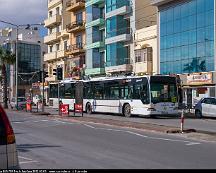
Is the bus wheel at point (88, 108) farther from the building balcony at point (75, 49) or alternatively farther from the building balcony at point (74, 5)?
the building balcony at point (74, 5)

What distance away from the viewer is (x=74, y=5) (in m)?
72.4

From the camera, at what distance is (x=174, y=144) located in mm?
16141

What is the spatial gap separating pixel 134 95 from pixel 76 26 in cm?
4046

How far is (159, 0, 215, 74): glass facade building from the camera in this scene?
41844mm

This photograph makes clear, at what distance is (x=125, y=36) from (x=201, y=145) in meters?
40.0

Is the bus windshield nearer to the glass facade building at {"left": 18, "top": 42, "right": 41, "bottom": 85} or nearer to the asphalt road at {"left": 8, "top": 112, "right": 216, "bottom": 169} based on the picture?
the asphalt road at {"left": 8, "top": 112, "right": 216, "bottom": 169}

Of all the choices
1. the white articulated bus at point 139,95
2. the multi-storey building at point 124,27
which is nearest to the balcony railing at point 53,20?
the multi-storey building at point 124,27

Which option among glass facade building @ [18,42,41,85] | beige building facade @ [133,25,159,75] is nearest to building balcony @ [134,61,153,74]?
beige building facade @ [133,25,159,75]

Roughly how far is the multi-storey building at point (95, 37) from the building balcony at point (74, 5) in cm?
389

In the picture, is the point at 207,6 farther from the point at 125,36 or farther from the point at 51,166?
the point at 51,166

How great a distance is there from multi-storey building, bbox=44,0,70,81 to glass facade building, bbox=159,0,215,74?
30045 mm

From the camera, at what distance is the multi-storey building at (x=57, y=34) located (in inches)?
3068

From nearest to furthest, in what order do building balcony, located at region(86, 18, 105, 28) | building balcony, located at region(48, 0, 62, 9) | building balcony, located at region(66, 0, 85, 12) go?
building balcony, located at region(86, 18, 105, 28)
building balcony, located at region(66, 0, 85, 12)
building balcony, located at region(48, 0, 62, 9)

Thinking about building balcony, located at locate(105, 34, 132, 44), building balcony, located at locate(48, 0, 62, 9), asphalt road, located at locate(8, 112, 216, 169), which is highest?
building balcony, located at locate(48, 0, 62, 9)
